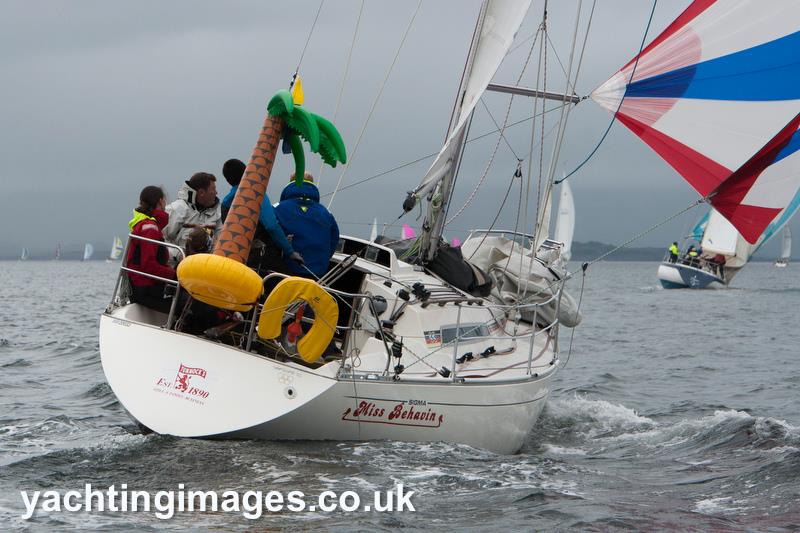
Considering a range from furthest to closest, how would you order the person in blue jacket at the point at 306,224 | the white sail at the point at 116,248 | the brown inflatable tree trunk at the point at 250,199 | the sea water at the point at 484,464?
the white sail at the point at 116,248, the person in blue jacket at the point at 306,224, the brown inflatable tree trunk at the point at 250,199, the sea water at the point at 484,464

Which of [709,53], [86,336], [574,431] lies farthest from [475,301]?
[86,336]

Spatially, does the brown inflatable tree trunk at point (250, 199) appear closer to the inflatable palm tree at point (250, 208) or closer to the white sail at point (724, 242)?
the inflatable palm tree at point (250, 208)

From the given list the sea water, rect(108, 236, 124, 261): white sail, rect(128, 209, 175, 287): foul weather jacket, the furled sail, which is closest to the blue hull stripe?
the furled sail

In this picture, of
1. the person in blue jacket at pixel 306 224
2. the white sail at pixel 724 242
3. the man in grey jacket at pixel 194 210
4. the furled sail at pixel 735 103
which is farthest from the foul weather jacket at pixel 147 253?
the white sail at pixel 724 242

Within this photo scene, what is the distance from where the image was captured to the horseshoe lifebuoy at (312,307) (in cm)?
655

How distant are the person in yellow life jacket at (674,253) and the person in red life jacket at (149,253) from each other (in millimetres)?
42222

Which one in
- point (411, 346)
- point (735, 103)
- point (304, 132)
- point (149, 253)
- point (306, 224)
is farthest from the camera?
point (735, 103)

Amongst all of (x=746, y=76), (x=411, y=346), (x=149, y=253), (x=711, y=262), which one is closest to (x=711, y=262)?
(x=711, y=262)

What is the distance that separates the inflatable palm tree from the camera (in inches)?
251

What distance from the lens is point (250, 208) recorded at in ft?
23.1

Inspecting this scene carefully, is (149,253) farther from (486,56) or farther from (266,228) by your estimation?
(486,56)

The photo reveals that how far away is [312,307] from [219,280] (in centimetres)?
69

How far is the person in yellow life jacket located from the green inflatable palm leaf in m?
41.8

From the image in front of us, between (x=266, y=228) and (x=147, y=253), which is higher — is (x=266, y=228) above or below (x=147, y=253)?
above
